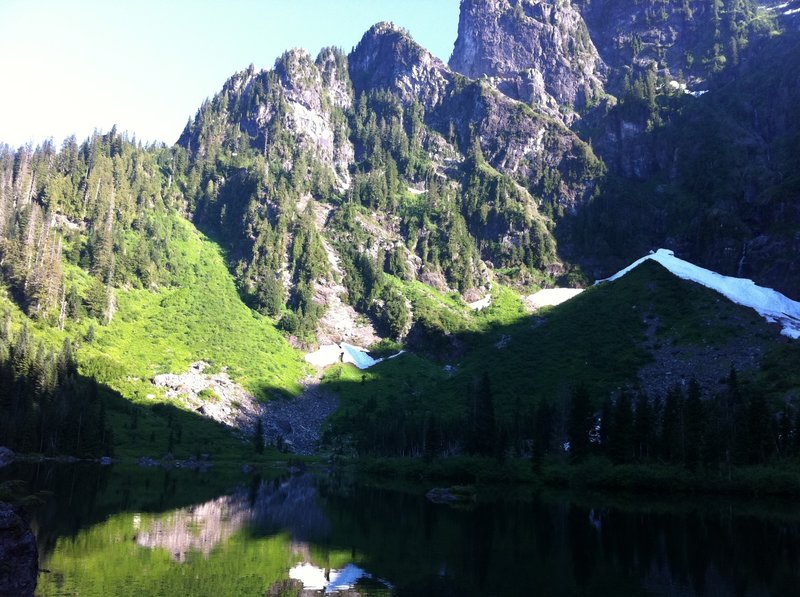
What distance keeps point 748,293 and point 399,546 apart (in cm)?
16331

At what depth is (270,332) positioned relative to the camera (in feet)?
603

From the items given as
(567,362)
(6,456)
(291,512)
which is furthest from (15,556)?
(567,362)

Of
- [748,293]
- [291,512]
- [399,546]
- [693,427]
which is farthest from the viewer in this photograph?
[748,293]

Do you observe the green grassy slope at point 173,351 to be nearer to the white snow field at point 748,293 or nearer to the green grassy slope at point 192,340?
the green grassy slope at point 192,340

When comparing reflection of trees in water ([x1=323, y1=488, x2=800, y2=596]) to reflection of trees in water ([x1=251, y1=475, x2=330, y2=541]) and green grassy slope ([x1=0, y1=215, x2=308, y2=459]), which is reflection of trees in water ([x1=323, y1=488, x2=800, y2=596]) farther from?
green grassy slope ([x1=0, y1=215, x2=308, y2=459])

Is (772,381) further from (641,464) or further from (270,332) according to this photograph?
(270,332)

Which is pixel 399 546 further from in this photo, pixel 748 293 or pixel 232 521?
pixel 748 293

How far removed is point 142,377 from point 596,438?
98.4m

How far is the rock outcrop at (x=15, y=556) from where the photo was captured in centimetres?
2211

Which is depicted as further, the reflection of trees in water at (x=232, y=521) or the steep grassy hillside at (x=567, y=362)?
the steep grassy hillside at (x=567, y=362)

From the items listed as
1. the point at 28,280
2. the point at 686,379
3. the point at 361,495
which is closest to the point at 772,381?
the point at 686,379

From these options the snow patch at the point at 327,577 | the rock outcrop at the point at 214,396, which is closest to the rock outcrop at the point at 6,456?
the rock outcrop at the point at 214,396

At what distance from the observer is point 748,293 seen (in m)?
168

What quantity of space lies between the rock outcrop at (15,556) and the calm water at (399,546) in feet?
5.66
